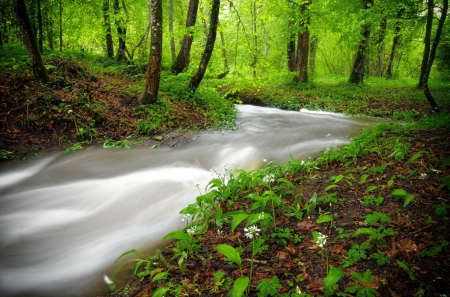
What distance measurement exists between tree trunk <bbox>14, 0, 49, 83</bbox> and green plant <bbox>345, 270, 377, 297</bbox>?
871 centimetres

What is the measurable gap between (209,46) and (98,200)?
6438mm

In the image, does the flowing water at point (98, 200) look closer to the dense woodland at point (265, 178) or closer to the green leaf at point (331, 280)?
the dense woodland at point (265, 178)

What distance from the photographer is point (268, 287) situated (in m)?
2.20

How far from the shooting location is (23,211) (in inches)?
169

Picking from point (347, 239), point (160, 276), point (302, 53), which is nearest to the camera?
point (160, 276)

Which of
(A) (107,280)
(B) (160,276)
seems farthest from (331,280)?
(A) (107,280)

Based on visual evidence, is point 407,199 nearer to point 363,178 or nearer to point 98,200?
point 363,178

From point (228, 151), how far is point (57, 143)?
14.4 ft

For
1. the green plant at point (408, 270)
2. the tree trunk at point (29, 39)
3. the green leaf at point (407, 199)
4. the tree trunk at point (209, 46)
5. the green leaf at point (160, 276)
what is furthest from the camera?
the tree trunk at point (209, 46)

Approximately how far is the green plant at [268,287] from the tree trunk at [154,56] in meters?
7.17

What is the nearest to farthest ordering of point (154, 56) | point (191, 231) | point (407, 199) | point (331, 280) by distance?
point (331, 280) → point (407, 199) → point (191, 231) → point (154, 56)

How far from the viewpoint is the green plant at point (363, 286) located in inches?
77.7

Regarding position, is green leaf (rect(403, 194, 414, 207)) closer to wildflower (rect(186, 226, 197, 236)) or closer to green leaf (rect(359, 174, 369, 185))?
green leaf (rect(359, 174, 369, 185))

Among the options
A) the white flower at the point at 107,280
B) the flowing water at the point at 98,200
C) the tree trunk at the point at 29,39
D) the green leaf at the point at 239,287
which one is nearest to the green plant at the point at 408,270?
the green leaf at the point at 239,287
